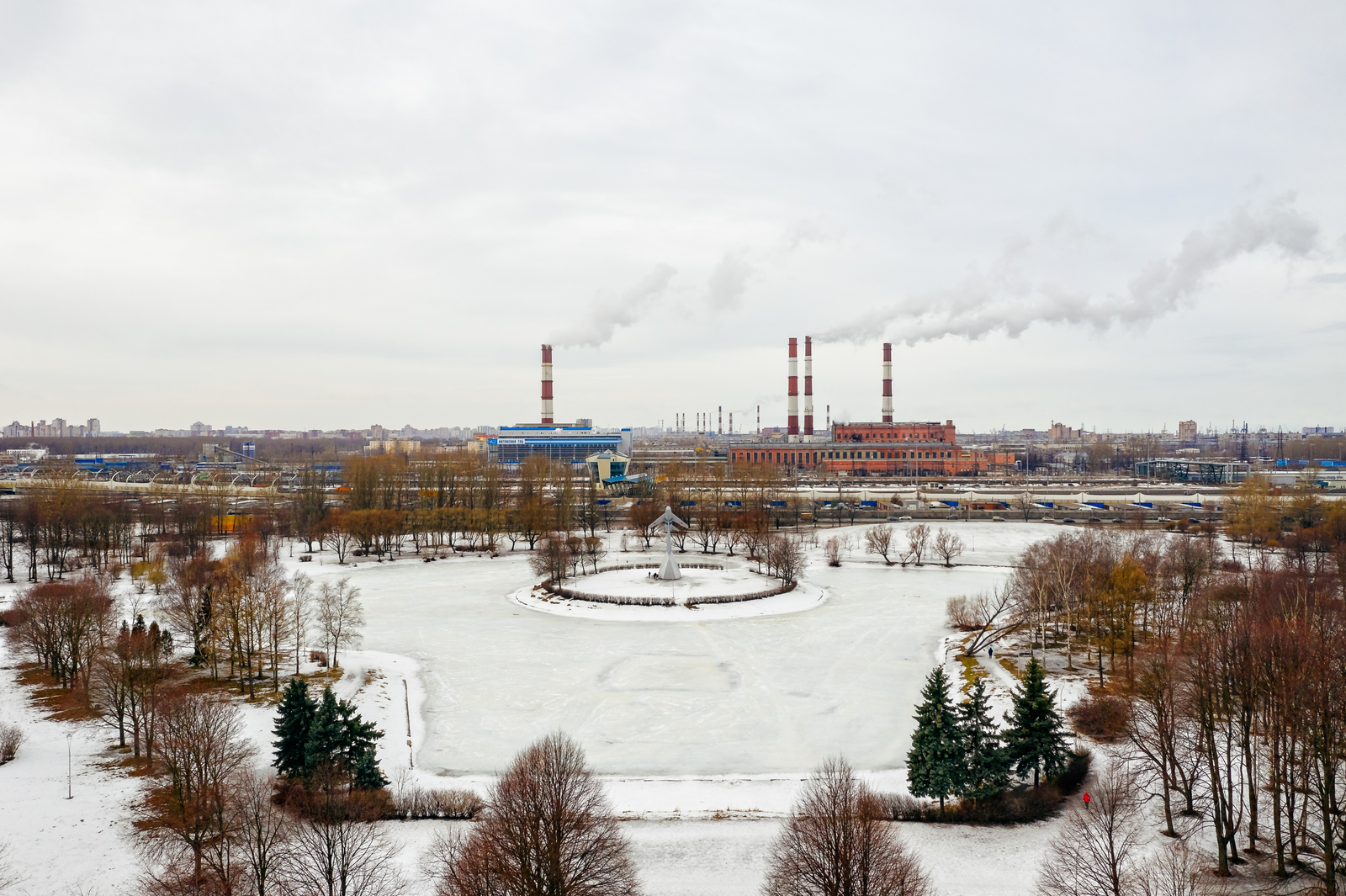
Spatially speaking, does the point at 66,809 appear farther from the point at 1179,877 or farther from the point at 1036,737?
the point at 1179,877

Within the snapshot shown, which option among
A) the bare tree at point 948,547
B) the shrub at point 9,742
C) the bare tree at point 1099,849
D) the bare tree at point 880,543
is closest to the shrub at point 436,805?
the shrub at point 9,742

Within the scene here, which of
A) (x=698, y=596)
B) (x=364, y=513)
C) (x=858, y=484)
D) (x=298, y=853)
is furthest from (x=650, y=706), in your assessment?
(x=858, y=484)

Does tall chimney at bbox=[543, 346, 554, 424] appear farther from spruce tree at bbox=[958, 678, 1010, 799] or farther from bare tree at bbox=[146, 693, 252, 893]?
spruce tree at bbox=[958, 678, 1010, 799]

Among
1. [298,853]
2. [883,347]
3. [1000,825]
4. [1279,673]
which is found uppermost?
[883,347]

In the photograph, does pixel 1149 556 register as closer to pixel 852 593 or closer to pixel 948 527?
pixel 852 593

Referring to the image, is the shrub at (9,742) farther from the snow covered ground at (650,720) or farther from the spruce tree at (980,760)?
the spruce tree at (980,760)

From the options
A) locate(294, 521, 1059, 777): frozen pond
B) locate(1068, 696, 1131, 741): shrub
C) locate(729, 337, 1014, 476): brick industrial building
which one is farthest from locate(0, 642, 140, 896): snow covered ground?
locate(729, 337, 1014, 476): brick industrial building
